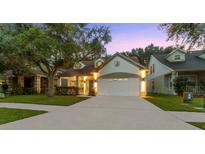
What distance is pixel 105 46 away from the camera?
19094mm

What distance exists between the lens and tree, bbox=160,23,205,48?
10.7 m

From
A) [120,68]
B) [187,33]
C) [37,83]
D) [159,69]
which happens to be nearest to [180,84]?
[159,69]

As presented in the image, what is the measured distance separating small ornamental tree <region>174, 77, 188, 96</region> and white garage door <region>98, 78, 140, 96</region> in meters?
3.72

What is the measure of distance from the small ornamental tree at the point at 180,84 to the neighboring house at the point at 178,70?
569mm

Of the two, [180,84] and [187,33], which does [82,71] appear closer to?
[180,84]

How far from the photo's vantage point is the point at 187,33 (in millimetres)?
11367

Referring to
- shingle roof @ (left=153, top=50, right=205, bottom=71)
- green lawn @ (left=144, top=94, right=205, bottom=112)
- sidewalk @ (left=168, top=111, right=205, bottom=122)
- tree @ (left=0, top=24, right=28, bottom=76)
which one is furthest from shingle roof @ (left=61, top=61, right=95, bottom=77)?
sidewalk @ (left=168, top=111, right=205, bottom=122)

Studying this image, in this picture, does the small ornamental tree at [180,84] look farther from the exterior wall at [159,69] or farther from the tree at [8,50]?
the tree at [8,50]

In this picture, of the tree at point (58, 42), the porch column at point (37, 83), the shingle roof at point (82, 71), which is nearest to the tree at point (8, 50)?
the tree at point (58, 42)

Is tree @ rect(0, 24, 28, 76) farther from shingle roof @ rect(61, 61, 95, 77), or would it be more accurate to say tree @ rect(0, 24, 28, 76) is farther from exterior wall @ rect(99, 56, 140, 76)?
exterior wall @ rect(99, 56, 140, 76)
